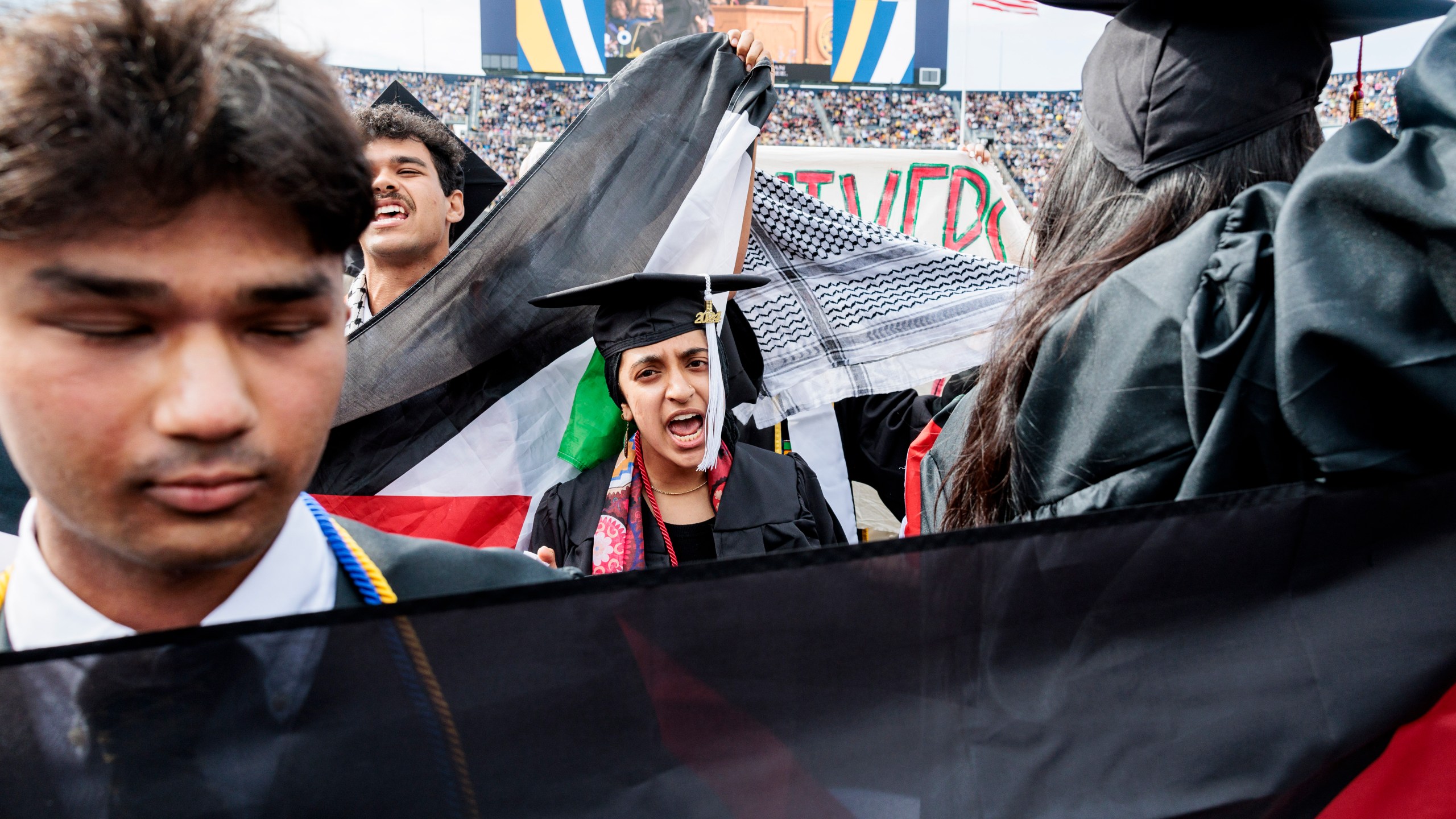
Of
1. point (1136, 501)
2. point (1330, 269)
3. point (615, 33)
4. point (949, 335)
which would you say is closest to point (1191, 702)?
point (1136, 501)

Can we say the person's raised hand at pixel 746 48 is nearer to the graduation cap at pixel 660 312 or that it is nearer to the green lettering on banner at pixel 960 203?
the graduation cap at pixel 660 312

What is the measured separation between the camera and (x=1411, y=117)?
1.24 metres

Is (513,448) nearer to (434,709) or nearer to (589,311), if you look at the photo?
(589,311)

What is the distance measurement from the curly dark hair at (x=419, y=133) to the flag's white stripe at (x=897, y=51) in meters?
29.3

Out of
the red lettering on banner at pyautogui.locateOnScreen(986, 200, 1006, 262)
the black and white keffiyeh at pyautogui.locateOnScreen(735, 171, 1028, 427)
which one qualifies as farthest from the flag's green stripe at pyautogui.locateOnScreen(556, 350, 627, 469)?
the red lettering on banner at pyautogui.locateOnScreen(986, 200, 1006, 262)

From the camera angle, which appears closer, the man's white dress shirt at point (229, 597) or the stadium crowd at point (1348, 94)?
the man's white dress shirt at point (229, 597)

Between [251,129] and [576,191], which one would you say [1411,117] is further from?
[576,191]

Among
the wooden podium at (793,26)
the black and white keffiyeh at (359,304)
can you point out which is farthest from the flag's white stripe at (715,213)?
the wooden podium at (793,26)

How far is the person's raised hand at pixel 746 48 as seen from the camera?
2.89 metres

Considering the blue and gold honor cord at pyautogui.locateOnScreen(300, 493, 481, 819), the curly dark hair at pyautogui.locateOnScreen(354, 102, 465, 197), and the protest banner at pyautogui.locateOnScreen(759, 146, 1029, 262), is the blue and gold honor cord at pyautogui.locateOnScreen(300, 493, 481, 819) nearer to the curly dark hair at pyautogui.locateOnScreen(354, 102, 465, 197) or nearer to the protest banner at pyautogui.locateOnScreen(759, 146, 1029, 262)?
the curly dark hair at pyautogui.locateOnScreen(354, 102, 465, 197)

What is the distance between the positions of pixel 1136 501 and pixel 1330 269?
391mm

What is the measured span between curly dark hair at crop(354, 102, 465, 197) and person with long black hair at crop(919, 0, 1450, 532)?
8.33ft

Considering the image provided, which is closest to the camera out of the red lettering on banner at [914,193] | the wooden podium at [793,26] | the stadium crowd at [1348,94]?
the red lettering on banner at [914,193]

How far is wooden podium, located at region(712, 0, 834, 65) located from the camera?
30906 mm
